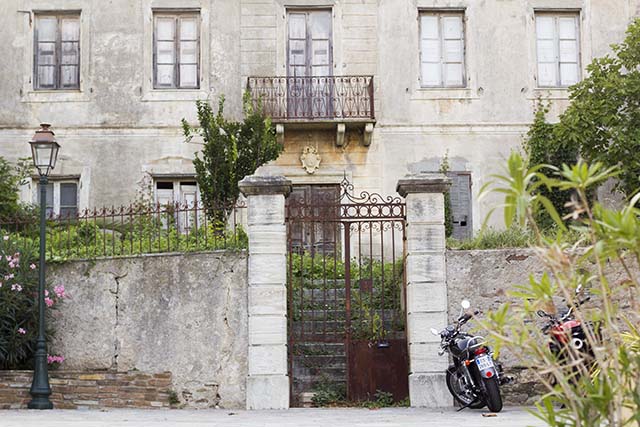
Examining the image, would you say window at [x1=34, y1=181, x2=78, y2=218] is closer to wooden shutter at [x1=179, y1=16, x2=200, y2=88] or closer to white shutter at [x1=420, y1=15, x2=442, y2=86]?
wooden shutter at [x1=179, y1=16, x2=200, y2=88]

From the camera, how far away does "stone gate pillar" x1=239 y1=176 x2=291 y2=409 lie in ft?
38.8

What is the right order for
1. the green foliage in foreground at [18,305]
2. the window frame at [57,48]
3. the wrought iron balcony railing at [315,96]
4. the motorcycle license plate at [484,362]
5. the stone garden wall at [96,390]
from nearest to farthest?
the motorcycle license plate at [484,362] < the stone garden wall at [96,390] < the green foliage in foreground at [18,305] < the wrought iron balcony railing at [315,96] < the window frame at [57,48]

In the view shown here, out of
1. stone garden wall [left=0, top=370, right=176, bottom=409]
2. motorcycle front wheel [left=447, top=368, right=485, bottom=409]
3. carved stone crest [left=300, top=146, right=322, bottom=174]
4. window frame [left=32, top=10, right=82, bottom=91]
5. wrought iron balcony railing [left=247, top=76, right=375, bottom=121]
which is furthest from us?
window frame [left=32, top=10, right=82, bottom=91]

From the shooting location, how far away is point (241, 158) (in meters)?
16.5

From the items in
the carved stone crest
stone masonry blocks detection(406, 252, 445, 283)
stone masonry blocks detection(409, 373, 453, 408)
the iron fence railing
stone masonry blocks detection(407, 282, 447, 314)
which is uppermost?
the carved stone crest

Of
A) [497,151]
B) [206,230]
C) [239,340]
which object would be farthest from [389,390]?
[497,151]

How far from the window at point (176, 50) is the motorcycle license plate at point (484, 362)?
1089 cm

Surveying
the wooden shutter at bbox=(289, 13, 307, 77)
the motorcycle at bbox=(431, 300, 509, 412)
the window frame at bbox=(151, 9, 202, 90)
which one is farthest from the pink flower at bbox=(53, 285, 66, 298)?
the wooden shutter at bbox=(289, 13, 307, 77)

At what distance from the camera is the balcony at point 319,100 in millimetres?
19578

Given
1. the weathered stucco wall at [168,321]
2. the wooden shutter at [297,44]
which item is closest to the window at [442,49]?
the wooden shutter at [297,44]

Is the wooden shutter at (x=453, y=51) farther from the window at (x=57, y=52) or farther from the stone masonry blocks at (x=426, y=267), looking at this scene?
the stone masonry blocks at (x=426, y=267)

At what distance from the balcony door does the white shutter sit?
5.96 feet

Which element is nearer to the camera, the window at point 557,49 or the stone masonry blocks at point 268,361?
the stone masonry blocks at point 268,361

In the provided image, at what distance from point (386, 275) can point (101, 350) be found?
12.8ft
